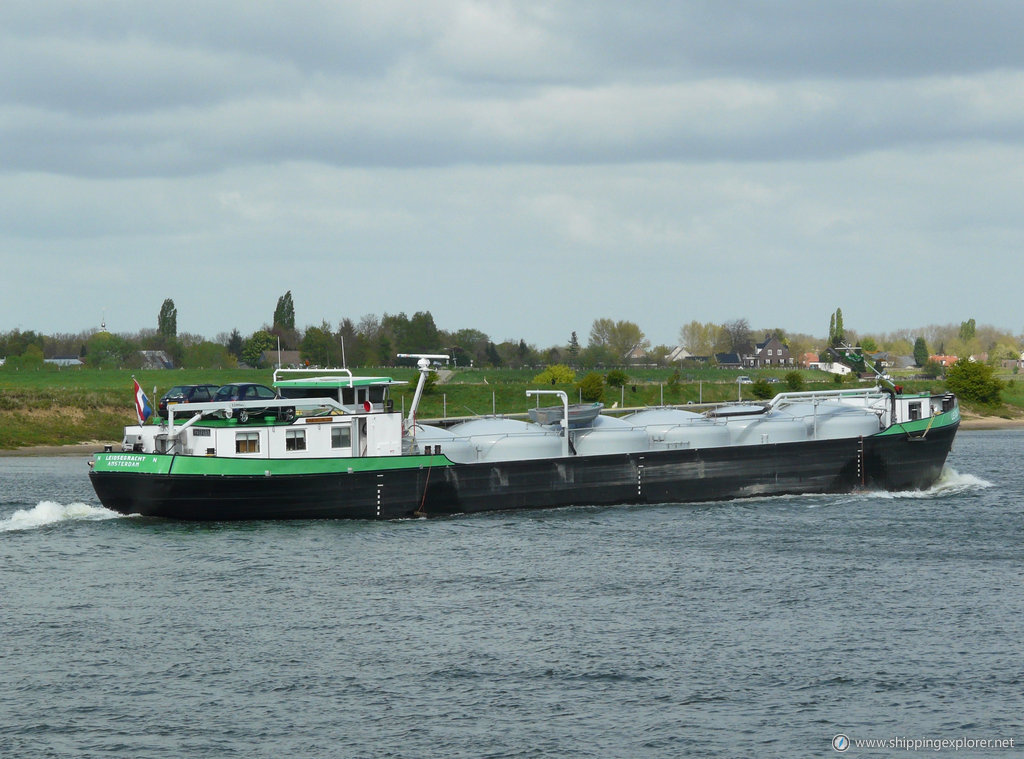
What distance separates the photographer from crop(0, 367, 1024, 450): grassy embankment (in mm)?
105812

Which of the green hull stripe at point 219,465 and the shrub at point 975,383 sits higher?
the shrub at point 975,383

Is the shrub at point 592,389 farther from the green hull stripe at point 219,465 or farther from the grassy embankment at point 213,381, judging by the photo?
the green hull stripe at point 219,465

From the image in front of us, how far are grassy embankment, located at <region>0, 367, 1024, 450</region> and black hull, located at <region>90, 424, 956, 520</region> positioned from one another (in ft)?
95.6

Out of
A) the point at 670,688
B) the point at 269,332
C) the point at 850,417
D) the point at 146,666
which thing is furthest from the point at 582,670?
the point at 269,332

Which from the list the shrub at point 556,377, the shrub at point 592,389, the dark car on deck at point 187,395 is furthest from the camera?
the shrub at point 556,377

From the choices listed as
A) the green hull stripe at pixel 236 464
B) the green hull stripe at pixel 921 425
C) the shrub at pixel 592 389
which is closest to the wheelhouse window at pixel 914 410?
the green hull stripe at pixel 921 425

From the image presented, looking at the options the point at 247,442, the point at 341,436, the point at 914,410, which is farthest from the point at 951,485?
the point at 247,442

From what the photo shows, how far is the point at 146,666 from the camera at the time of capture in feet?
96.1

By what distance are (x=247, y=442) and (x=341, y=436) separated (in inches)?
159

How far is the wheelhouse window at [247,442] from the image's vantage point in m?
48.7

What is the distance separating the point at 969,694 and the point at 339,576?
68.4 feet

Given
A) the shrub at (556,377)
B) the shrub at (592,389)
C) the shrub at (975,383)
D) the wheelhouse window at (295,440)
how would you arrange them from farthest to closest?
the shrub at (556,377) → the shrub at (975,383) → the shrub at (592,389) → the wheelhouse window at (295,440)

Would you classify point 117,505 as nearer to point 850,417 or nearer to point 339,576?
point 339,576

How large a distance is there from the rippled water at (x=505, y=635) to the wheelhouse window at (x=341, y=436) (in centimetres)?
346
